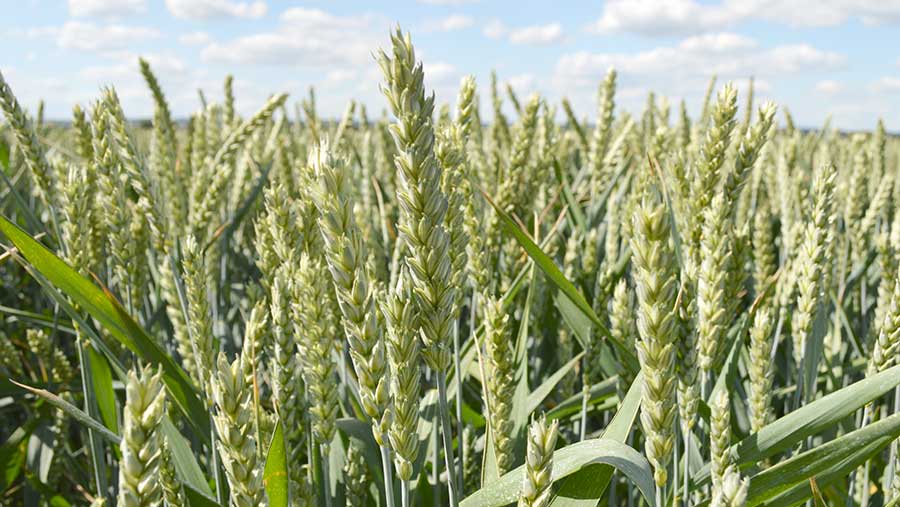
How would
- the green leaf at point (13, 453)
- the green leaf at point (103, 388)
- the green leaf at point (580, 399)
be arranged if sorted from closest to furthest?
the green leaf at point (103, 388) → the green leaf at point (580, 399) → the green leaf at point (13, 453)

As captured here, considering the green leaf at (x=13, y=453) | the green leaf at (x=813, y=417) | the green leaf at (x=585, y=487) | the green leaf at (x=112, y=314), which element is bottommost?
the green leaf at (x=13, y=453)

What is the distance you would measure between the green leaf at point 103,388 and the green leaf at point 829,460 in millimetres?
1160

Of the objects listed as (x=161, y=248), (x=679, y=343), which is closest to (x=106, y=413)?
(x=161, y=248)

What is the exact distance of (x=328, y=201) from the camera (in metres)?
0.71

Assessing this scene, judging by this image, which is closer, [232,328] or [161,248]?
[161,248]

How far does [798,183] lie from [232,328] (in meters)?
1.96

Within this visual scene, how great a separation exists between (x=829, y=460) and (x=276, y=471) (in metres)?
0.73

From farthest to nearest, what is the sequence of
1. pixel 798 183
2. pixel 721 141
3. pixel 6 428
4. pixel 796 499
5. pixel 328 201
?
1. pixel 6 428
2. pixel 798 183
3. pixel 721 141
4. pixel 796 499
5. pixel 328 201

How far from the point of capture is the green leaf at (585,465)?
0.81m

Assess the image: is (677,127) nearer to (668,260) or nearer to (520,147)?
(520,147)

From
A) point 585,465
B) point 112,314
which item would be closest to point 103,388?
point 112,314

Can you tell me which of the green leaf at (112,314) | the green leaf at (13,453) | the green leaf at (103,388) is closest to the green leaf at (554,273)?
the green leaf at (112,314)

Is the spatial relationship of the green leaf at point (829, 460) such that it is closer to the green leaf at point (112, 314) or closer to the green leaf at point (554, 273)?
the green leaf at point (554, 273)

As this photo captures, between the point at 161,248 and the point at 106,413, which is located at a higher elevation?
the point at 161,248
